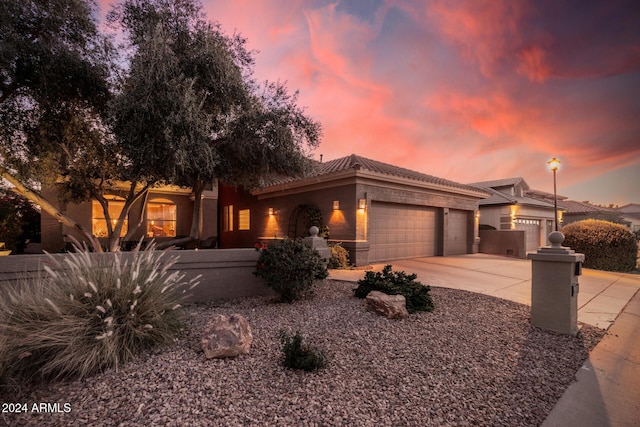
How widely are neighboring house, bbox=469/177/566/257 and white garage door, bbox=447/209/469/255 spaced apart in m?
4.59

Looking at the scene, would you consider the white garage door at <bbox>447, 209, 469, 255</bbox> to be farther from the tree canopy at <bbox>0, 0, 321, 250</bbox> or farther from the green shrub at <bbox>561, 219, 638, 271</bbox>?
the tree canopy at <bbox>0, 0, 321, 250</bbox>

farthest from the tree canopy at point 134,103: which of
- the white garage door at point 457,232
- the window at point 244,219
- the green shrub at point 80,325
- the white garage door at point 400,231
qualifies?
the white garage door at point 457,232

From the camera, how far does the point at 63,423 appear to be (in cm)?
209

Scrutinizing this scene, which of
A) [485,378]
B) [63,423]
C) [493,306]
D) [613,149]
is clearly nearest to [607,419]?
[485,378]

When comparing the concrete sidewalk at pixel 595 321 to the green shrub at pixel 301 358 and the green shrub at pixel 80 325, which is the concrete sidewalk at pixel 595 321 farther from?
the green shrub at pixel 80 325

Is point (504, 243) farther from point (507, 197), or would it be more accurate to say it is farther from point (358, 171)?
point (358, 171)

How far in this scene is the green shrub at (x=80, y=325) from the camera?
2592mm

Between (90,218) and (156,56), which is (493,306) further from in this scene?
(90,218)

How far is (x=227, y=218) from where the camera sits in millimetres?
17453

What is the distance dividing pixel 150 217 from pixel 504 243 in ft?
56.5

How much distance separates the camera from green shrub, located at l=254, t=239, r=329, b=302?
5125 mm

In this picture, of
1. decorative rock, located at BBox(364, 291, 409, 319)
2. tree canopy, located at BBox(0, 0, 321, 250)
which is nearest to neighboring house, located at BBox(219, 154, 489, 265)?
tree canopy, located at BBox(0, 0, 321, 250)

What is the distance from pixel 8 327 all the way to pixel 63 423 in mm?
1248

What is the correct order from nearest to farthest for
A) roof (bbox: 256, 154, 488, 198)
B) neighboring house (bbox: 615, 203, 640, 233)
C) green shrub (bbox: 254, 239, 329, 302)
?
green shrub (bbox: 254, 239, 329, 302) → roof (bbox: 256, 154, 488, 198) → neighboring house (bbox: 615, 203, 640, 233)
